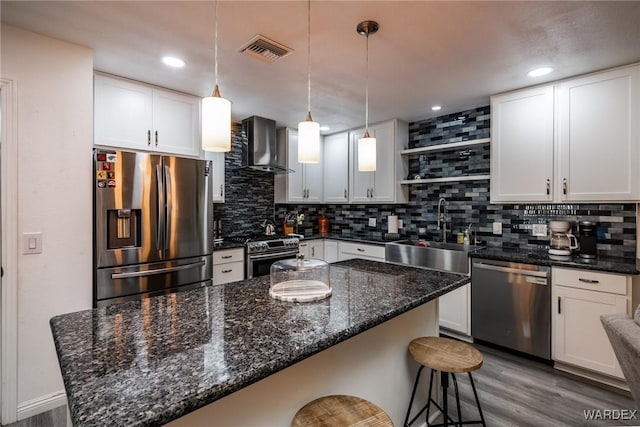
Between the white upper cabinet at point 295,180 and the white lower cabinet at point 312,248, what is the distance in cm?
62

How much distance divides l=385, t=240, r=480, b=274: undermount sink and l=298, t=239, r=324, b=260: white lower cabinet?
1.06 meters

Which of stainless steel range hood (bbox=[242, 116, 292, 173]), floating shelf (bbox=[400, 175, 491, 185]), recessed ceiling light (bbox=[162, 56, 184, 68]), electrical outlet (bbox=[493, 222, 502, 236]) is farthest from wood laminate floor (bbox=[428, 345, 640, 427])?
recessed ceiling light (bbox=[162, 56, 184, 68])

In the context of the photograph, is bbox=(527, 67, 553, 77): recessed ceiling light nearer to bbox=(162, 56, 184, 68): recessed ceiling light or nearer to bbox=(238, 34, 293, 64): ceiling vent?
bbox=(238, 34, 293, 64): ceiling vent

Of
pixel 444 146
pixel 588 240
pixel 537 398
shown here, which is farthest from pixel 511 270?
pixel 444 146

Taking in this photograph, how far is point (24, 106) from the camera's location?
1.98 m

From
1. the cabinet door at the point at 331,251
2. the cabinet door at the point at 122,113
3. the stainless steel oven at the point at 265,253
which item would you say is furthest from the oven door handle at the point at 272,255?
the cabinet door at the point at 122,113

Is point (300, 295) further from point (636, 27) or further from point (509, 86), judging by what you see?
point (509, 86)

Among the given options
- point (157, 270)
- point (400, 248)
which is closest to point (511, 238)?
point (400, 248)

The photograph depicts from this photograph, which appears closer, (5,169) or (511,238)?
(5,169)

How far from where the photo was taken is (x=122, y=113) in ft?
8.59

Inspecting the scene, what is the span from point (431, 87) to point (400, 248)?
1.68m

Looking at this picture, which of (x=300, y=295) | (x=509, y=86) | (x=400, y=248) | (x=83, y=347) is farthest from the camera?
(x=400, y=248)

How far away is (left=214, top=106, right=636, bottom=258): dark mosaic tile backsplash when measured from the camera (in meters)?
2.74

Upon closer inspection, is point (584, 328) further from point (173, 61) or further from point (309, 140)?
point (173, 61)
